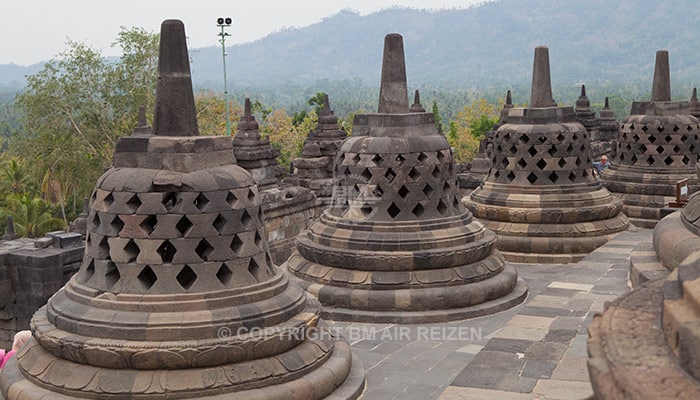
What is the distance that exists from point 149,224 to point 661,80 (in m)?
10.4

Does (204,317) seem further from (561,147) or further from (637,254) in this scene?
(561,147)

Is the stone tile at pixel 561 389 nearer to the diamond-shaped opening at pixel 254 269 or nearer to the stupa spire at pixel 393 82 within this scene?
the diamond-shaped opening at pixel 254 269

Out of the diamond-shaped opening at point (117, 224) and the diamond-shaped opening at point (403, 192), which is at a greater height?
the diamond-shaped opening at point (117, 224)

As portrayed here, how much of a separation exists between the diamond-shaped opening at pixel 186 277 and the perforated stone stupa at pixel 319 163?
15977mm

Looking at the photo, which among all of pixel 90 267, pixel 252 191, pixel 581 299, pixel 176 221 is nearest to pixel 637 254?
pixel 581 299

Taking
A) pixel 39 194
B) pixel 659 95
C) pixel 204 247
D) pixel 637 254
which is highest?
pixel 659 95

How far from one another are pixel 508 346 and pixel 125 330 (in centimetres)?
312

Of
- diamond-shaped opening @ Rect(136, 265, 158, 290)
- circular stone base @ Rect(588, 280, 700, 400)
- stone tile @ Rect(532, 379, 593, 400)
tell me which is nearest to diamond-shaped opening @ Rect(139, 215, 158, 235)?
diamond-shaped opening @ Rect(136, 265, 158, 290)

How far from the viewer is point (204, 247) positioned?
5.61 metres

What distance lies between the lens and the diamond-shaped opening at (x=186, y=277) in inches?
219

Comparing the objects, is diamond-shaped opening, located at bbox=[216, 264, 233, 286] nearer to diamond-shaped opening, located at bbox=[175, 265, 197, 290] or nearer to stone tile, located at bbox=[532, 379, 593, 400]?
diamond-shaped opening, located at bbox=[175, 265, 197, 290]

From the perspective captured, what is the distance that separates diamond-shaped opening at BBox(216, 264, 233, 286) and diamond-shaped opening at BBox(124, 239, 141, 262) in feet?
1.91

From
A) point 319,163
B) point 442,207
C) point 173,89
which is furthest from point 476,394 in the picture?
point 319,163

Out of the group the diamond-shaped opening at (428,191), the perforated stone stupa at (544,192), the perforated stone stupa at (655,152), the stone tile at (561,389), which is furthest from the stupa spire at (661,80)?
the stone tile at (561,389)
